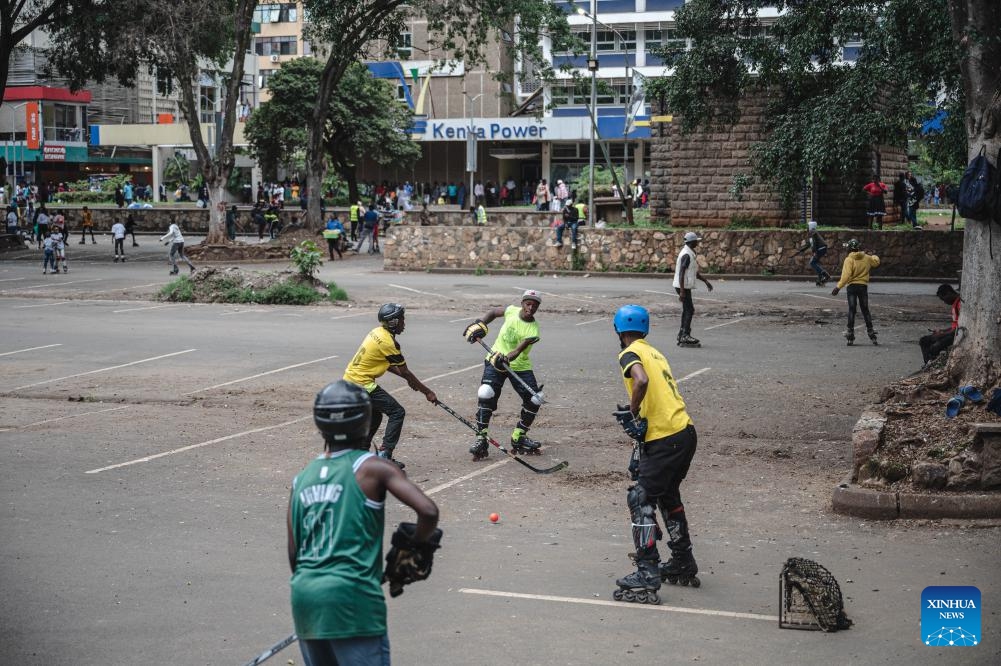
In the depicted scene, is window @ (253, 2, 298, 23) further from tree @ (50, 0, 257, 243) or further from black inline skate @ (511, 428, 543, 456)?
black inline skate @ (511, 428, 543, 456)

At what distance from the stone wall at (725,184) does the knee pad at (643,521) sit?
26.3 m

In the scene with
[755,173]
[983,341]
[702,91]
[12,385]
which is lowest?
[12,385]

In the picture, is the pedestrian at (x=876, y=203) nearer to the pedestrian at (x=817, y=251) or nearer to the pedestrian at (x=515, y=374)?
the pedestrian at (x=817, y=251)

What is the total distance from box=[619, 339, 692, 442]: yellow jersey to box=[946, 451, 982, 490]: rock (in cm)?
286

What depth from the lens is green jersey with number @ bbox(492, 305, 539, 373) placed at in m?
11.1

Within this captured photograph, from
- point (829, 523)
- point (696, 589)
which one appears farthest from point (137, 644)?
point (829, 523)

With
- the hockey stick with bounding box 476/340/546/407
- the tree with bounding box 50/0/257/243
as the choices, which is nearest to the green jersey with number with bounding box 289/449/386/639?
the hockey stick with bounding box 476/340/546/407

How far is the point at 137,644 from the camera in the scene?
613 centimetres

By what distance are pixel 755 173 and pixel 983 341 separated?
54.9ft

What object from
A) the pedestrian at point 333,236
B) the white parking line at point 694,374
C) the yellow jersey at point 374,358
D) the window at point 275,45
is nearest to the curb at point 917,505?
the yellow jersey at point 374,358

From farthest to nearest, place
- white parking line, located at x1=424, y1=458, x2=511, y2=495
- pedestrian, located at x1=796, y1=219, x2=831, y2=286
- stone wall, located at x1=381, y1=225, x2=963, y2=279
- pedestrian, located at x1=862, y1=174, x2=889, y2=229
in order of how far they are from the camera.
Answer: pedestrian, located at x1=862, y1=174, x2=889, y2=229, stone wall, located at x1=381, y1=225, x2=963, y2=279, pedestrian, located at x1=796, y1=219, x2=831, y2=286, white parking line, located at x1=424, y1=458, x2=511, y2=495

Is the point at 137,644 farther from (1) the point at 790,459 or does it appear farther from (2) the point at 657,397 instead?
(1) the point at 790,459

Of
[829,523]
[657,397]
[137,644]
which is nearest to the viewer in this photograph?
[137,644]

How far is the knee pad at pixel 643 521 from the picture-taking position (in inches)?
269
